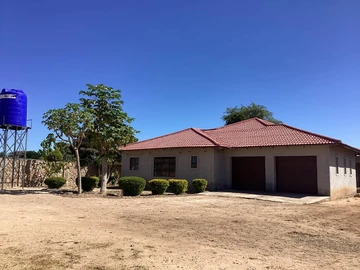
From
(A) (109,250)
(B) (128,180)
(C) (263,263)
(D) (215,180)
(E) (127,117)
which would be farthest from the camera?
(D) (215,180)

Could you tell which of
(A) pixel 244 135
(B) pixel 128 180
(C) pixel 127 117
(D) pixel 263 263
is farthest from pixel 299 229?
(A) pixel 244 135

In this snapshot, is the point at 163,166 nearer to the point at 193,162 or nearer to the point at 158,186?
the point at 193,162

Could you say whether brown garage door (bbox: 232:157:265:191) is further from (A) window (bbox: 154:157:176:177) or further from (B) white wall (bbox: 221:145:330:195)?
(A) window (bbox: 154:157:176:177)

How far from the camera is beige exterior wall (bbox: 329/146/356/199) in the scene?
20.4m

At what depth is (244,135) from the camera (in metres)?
25.3

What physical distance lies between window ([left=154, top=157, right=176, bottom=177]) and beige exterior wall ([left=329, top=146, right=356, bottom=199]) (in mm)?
11198

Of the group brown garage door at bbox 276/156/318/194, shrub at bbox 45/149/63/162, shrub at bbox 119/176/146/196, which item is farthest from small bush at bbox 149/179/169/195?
shrub at bbox 45/149/63/162

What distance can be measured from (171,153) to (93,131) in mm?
7399

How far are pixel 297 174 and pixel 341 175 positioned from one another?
378 cm

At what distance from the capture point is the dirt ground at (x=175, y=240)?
5.91 metres

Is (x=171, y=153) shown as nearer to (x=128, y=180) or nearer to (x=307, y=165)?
(x=128, y=180)

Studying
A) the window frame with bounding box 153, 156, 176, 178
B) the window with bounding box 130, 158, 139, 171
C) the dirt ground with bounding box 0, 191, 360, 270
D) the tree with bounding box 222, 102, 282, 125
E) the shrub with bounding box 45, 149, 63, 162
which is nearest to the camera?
the dirt ground with bounding box 0, 191, 360, 270

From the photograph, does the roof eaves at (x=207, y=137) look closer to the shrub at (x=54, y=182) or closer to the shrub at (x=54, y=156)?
the shrub at (x=54, y=182)

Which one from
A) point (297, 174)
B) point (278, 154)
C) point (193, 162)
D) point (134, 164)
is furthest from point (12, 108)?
point (297, 174)
